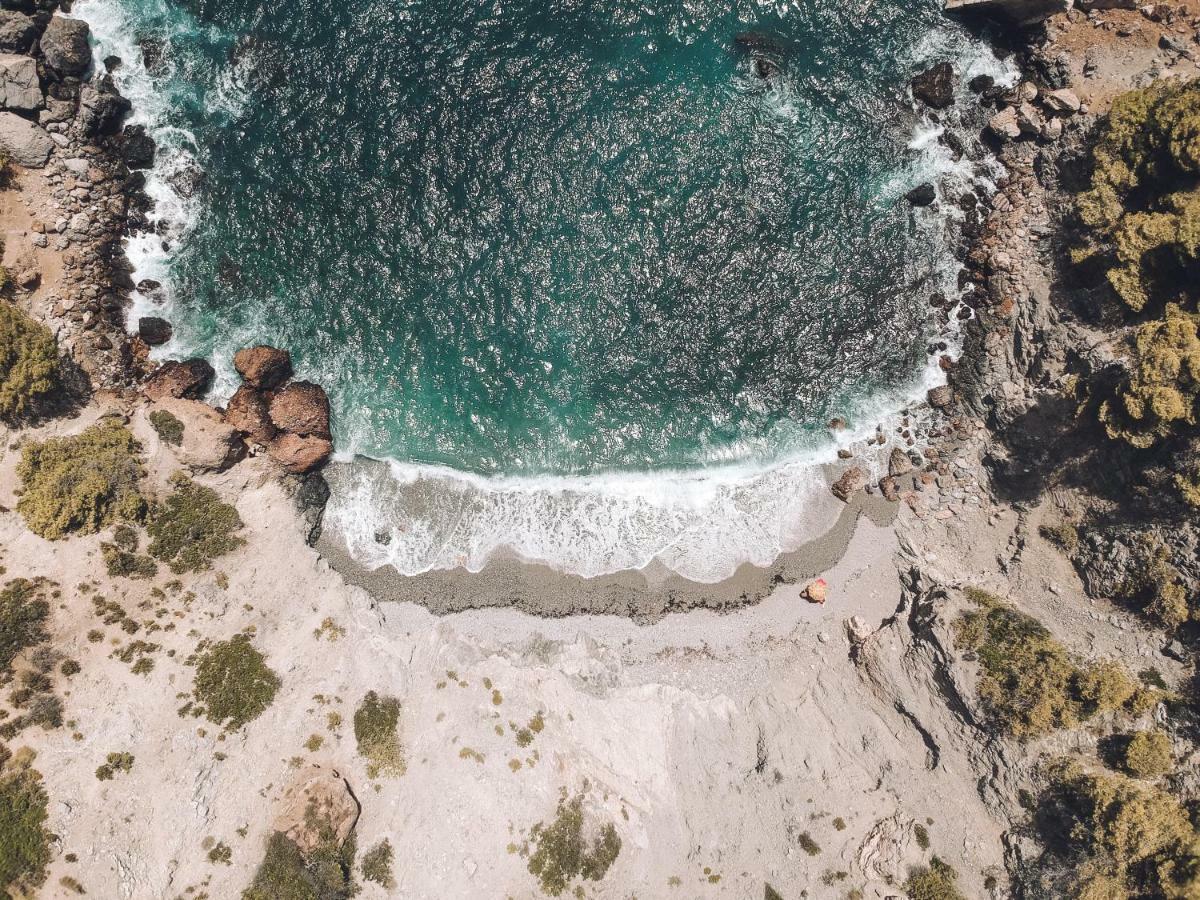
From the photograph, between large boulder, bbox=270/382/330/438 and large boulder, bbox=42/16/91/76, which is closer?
large boulder, bbox=42/16/91/76

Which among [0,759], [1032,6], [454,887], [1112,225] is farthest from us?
[1032,6]

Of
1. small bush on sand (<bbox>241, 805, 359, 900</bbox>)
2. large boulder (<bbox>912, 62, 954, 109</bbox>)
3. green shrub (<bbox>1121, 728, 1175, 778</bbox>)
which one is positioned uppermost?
large boulder (<bbox>912, 62, 954, 109</bbox>)

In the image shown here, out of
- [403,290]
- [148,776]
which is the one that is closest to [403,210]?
[403,290]

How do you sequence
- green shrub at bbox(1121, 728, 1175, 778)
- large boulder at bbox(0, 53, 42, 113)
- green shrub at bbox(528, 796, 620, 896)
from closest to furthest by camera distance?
1. green shrub at bbox(1121, 728, 1175, 778)
2. green shrub at bbox(528, 796, 620, 896)
3. large boulder at bbox(0, 53, 42, 113)

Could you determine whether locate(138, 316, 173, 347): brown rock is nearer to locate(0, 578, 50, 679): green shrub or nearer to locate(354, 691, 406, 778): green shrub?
locate(0, 578, 50, 679): green shrub

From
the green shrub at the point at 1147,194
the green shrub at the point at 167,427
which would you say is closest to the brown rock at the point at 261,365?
the green shrub at the point at 167,427

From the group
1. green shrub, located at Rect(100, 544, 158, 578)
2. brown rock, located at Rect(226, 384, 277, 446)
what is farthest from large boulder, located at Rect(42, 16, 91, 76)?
green shrub, located at Rect(100, 544, 158, 578)

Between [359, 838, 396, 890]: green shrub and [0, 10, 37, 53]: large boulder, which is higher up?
[0, 10, 37, 53]: large boulder

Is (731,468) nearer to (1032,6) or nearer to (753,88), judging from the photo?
(753,88)
